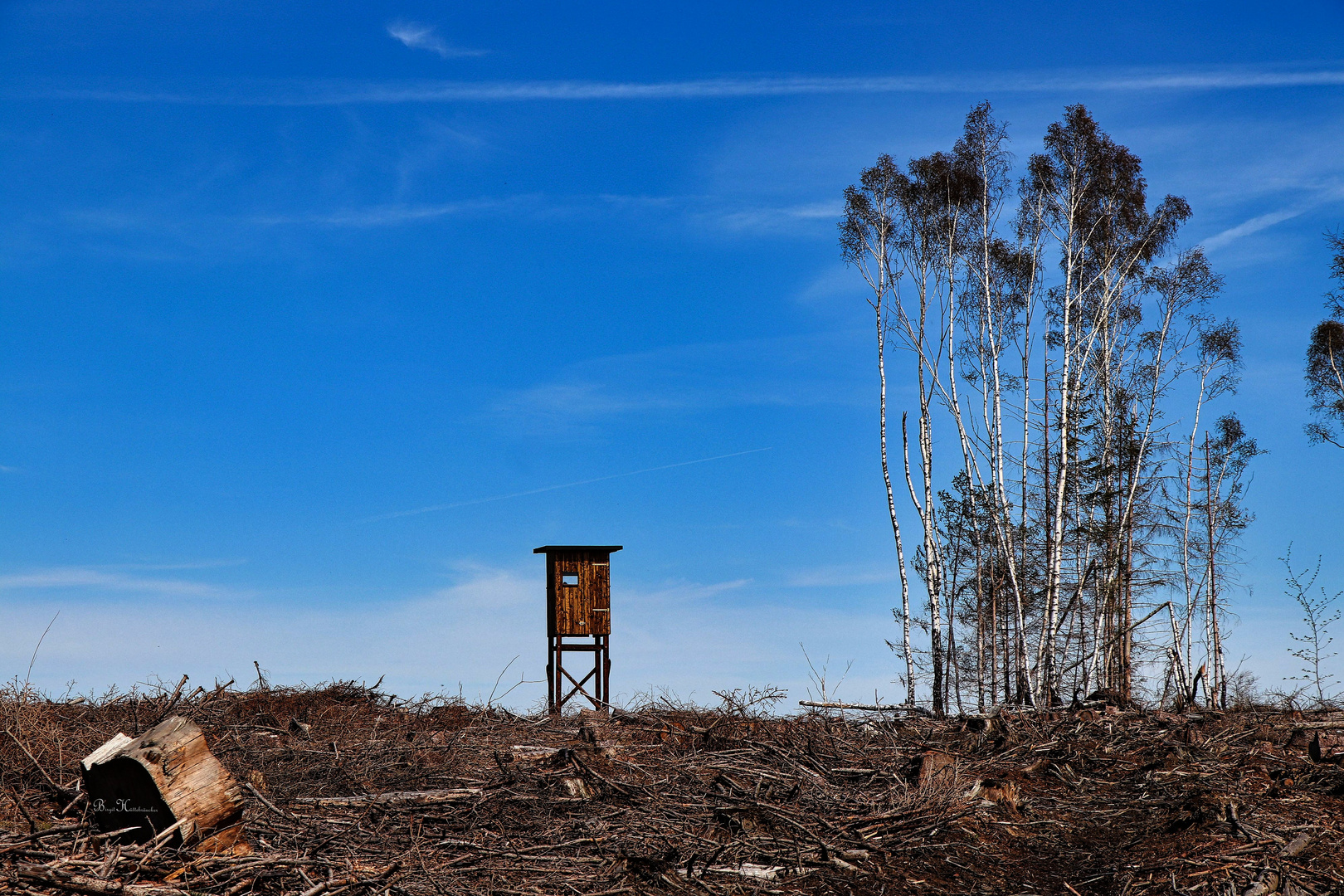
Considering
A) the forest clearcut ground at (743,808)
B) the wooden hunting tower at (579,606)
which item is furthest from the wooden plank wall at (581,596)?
the forest clearcut ground at (743,808)

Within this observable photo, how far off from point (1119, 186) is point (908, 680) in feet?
37.4

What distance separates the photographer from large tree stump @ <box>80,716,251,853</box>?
626cm

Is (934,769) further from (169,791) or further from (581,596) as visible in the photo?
(581,596)

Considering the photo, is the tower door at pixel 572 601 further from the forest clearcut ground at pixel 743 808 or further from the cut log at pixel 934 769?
the cut log at pixel 934 769

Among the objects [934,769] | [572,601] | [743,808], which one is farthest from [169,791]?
[572,601]

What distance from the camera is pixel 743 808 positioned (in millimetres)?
7527

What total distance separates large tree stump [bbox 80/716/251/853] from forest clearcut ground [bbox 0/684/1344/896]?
9.0 inches

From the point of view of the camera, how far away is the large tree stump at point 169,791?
6258 millimetres

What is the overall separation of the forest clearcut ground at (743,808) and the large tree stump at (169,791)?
229 mm

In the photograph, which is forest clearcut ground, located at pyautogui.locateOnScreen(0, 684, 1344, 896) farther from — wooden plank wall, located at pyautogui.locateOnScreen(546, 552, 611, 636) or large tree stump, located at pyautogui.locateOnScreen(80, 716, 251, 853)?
wooden plank wall, located at pyautogui.locateOnScreen(546, 552, 611, 636)

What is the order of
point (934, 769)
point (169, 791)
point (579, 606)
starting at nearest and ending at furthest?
point (169, 791) → point (934, 769) → point (579, 606)

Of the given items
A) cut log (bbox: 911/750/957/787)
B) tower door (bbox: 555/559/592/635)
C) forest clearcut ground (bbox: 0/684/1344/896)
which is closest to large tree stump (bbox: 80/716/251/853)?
forest clearcut ground (bbox: 0/684/1344/896)

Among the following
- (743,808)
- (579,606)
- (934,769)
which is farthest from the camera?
(579,606)

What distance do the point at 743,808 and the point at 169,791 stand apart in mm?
3942
